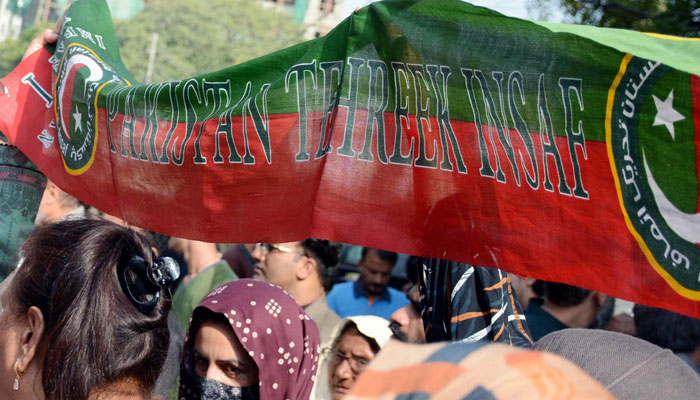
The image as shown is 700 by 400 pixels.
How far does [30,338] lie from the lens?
178 centimetres

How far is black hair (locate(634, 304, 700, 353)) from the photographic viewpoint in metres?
3.70

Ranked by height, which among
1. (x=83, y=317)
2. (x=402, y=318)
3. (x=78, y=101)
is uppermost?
Answer: (x=78, y=101)

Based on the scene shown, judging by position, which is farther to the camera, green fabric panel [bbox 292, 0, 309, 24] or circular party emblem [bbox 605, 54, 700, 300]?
green fabric panel [bbox 292, 0, 309, 24]

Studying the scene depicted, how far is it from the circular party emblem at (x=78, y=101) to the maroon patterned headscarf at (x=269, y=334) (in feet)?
2.32

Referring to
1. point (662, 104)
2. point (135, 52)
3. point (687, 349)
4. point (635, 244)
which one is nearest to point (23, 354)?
point (635, 244)

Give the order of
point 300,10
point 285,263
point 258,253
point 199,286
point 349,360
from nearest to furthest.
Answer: point 349,360, point 199,286, point 285,263, point 258,253, point 300,10

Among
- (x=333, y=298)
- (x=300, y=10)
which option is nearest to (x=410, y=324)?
(x=333, y=298)

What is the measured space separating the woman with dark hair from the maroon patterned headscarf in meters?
0.73

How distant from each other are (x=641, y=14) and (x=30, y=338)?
6909mm

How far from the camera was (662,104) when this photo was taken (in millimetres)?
1449

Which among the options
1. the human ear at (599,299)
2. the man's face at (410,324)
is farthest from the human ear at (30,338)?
the human ear at (599,299)

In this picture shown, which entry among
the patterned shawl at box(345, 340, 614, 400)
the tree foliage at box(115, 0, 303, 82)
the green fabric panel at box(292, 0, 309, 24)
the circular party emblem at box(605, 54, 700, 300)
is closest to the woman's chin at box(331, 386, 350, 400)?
the circular party emblem at box(605, 54, 700, 300)

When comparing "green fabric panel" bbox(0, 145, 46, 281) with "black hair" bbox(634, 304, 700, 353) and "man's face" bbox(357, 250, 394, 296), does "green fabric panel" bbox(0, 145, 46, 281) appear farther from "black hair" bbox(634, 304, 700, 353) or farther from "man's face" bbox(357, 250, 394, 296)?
"black hair" bbox(634, 304, 700, 353)

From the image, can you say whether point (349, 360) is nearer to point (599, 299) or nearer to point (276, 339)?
point (276, 339)
